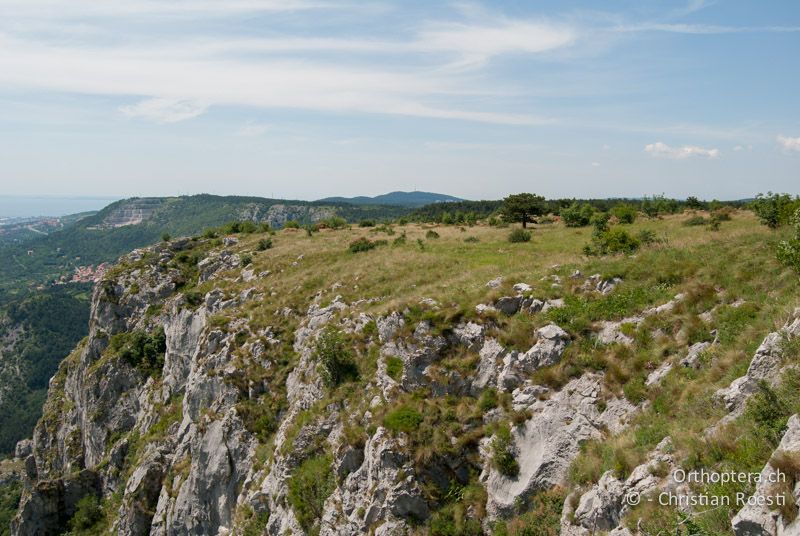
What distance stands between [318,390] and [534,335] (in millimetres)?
11773

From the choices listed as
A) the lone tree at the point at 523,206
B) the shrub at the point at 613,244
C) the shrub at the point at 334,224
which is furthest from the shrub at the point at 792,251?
the shrub at the point at 334,224

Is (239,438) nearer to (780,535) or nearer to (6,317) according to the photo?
(780,535)

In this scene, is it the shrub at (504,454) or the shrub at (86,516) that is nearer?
the shrub at (504,454)

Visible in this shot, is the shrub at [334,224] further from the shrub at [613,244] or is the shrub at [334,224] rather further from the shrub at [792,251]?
the shrub at [792,251]

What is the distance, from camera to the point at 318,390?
22.7 metres

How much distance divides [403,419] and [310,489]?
574 cm

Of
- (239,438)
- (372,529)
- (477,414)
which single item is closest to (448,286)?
(477,414)

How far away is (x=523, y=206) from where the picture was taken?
4988cm

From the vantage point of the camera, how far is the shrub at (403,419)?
54.5 ft

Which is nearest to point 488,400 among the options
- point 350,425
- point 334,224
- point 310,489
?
point 350,425

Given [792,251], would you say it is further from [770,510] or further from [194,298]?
[194,298]

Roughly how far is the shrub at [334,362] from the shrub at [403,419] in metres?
4.84

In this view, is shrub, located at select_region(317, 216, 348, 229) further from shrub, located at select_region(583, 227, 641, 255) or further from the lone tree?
shrub, located at select_region(583, 227, 641, 255)

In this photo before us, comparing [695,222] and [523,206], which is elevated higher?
[523,206]
